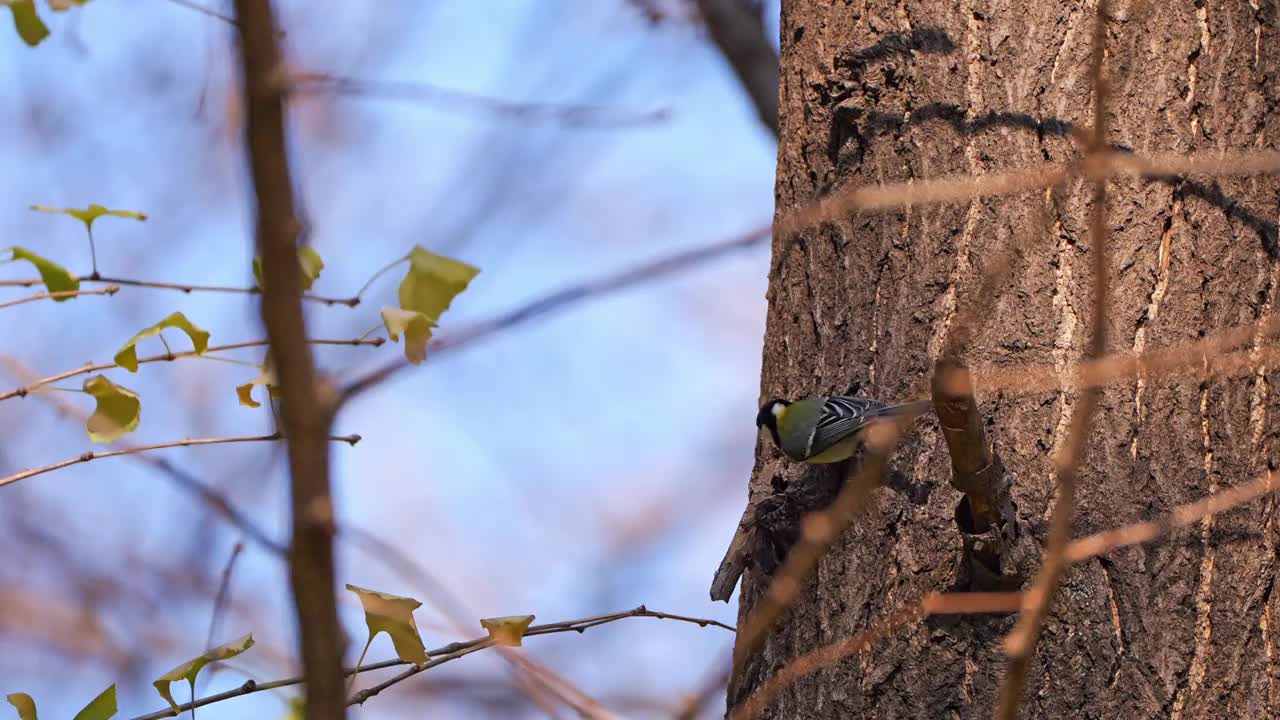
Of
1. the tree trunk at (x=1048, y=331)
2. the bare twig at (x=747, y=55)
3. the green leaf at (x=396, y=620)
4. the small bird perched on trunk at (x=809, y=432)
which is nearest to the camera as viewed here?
the green leaf at (x=396, y=620)

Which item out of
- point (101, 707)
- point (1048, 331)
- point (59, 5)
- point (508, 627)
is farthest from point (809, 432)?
point (59, 5)

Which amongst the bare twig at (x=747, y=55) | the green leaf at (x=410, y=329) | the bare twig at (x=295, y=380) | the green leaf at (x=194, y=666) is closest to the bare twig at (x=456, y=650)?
the green leaf at (x=194, y=666)

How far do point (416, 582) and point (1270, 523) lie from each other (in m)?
1.27

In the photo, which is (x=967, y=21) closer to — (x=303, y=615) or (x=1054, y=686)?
(x=1054, y=686)

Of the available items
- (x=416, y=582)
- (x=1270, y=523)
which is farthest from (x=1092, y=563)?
(x=416, y=582)

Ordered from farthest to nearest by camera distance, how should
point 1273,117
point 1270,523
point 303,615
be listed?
point 1273,117 < point 1270,523 < point 303,615

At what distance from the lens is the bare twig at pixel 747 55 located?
11.3ft

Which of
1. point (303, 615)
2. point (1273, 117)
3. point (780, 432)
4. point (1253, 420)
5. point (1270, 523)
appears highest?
point (1273, 117)

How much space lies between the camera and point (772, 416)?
1.72 m

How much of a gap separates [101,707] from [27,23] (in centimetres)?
83

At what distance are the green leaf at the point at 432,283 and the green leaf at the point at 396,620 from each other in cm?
33

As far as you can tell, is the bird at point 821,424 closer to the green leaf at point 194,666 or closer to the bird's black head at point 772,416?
the bird's black head at point 772,416

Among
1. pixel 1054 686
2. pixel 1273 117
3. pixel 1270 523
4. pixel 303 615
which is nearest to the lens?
pixel 303 615

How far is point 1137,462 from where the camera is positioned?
1.42 meters
